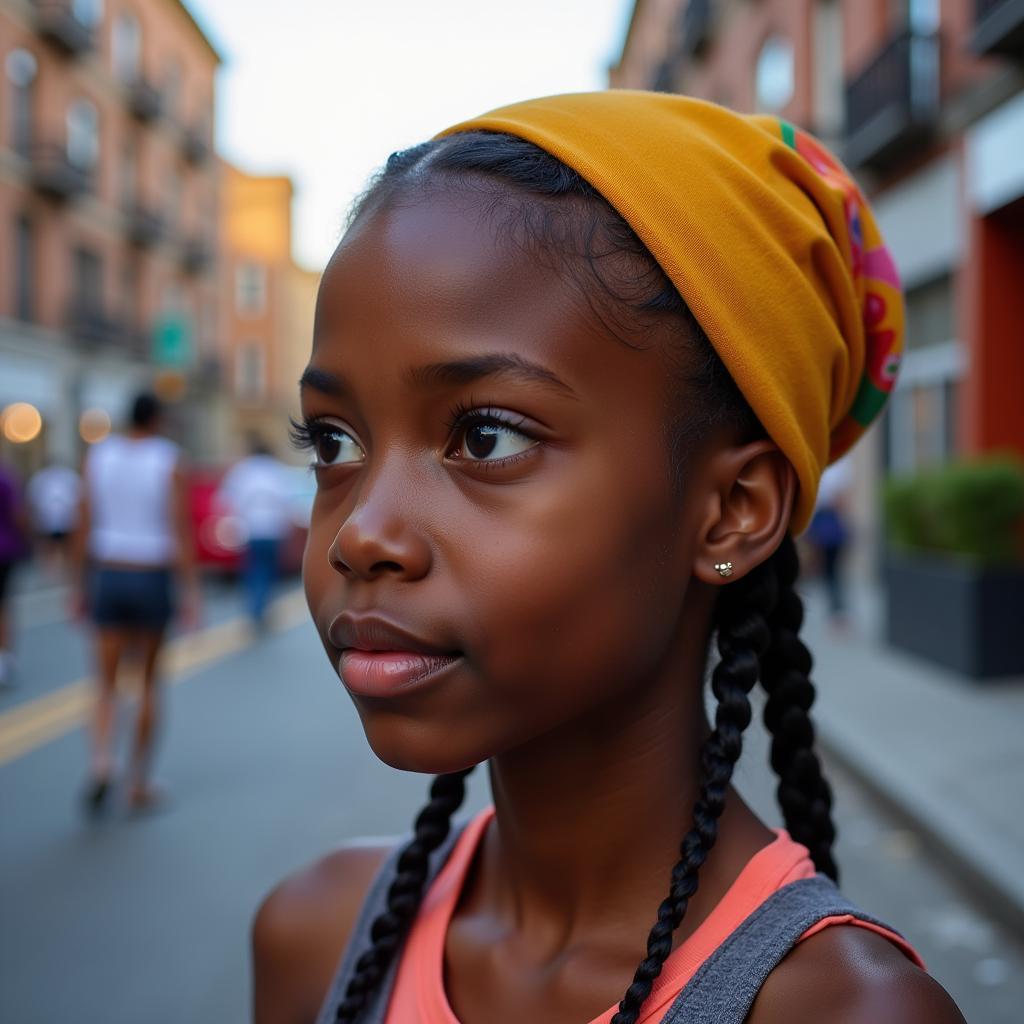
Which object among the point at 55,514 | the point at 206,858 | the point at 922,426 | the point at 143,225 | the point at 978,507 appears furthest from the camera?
the point at 143,225

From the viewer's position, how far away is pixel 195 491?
50.0 ft

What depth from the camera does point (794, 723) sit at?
136 centimetres

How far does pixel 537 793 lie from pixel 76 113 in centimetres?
3039

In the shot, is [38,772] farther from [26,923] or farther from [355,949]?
[355,949]

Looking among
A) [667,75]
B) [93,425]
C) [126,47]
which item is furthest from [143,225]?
[667,75]

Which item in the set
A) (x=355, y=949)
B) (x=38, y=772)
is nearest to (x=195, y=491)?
(x=38, y=772)

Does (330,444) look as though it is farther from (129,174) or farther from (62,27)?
(129,174)

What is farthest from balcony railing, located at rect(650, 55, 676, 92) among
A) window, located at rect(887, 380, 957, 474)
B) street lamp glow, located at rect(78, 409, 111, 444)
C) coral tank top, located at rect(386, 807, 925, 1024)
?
coral tank top, located at rect(386, 807, 925, 1024)

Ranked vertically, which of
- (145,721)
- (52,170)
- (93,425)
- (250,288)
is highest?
(250,288)

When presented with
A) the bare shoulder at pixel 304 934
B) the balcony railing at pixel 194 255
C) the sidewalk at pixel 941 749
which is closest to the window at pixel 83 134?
the balcony railing at pixel 194 255

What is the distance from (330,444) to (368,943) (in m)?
0.57

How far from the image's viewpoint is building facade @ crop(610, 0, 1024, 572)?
1031cm

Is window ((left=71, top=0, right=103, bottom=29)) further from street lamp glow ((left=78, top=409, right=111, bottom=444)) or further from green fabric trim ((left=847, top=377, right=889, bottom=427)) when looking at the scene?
green fabric trim ((left=847, top=377, right=889, bottom=427))

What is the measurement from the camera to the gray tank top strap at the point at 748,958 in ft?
3.26
